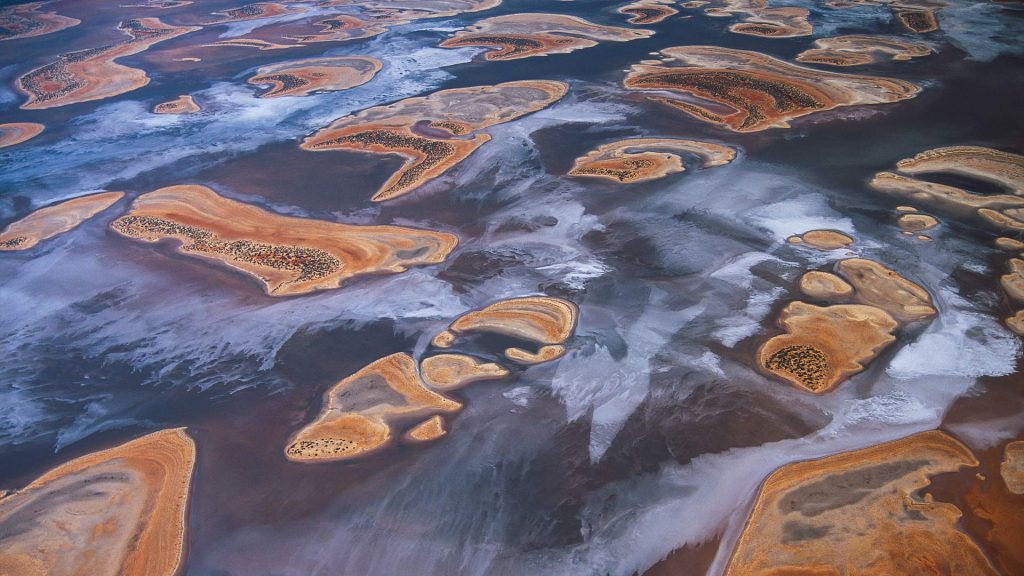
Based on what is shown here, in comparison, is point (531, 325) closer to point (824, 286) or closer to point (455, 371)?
point (455, 371)

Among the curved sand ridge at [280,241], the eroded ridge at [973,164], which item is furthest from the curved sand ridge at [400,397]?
the eroded ridge at [973,164]

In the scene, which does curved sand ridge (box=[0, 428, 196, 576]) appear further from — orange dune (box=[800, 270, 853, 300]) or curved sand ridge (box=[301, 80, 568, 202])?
orange dune (box=[800, 270, 853, 300])

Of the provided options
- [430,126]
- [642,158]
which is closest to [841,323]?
[642,158]

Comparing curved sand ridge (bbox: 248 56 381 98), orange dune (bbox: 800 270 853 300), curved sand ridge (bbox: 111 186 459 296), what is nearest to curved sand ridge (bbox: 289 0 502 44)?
curved sand ridge (bbox: 248 56 381 98)

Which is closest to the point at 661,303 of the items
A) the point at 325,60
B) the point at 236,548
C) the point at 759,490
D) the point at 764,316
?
the point at 764,316

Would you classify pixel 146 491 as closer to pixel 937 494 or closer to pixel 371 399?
pixel 371 399

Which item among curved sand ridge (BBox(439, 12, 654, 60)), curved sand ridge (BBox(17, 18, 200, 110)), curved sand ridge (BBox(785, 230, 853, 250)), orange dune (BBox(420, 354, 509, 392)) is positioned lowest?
orange dune (BBox(420, 354, 509, 392))

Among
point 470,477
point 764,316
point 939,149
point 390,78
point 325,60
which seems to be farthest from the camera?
point 325,60

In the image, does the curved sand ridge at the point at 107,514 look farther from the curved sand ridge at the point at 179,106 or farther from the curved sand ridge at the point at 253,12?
the curved sand ridge at the point at 253,12
